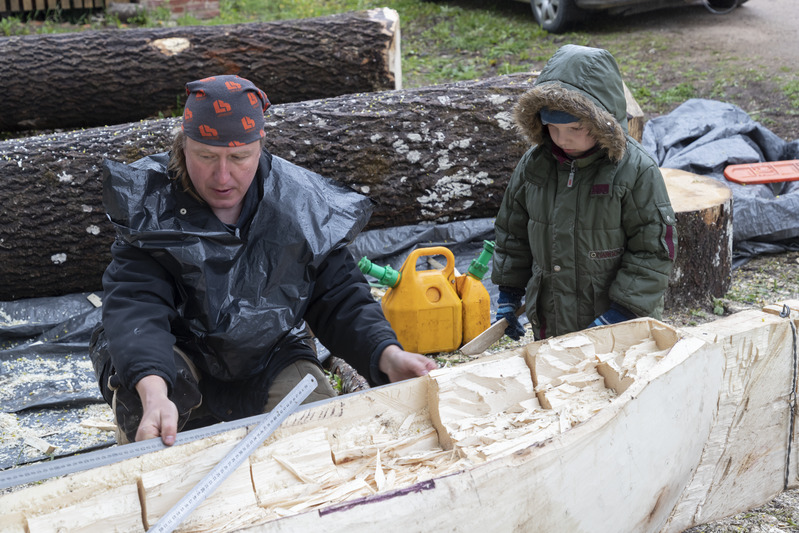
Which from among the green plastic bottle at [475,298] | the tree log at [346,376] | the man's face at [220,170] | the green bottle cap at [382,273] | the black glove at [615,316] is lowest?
the tree log at [346,376]

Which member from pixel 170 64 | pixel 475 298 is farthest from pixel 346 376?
pixel 170 64

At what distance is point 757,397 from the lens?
213 cm

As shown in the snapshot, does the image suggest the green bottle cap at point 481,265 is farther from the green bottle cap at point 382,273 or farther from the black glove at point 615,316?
the black glove at point 615,316

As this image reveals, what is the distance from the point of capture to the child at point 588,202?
7.70ft

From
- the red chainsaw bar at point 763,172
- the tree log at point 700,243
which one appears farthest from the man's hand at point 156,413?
the red chainsaw bar at point 763,172

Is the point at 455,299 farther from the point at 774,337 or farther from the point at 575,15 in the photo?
the point at 575,15

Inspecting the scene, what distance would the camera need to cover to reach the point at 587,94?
2316 mm

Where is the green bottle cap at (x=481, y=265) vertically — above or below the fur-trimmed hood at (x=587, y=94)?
below

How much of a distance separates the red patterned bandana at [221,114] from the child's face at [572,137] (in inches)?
38.8

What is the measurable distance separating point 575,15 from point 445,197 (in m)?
4.97

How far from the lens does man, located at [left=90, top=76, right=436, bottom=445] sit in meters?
1.98

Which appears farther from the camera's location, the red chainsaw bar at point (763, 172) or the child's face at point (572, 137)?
the red chainsaw bar at point (763, 172)

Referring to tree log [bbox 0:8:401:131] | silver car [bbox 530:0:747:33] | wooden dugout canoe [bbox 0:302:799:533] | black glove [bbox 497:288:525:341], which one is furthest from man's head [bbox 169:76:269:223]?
silver car [bbox 530:0:747:33]

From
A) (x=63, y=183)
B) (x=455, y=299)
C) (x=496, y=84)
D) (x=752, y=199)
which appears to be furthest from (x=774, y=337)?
(x=63, y=183)
